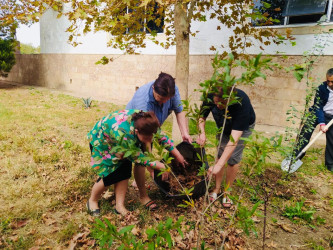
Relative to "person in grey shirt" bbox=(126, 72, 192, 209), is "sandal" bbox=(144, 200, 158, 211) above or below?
below

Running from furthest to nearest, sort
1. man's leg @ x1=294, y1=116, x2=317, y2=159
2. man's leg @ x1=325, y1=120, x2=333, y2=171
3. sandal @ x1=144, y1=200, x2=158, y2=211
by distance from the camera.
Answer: man's leg @ x1=325, y1=120, x2=333, y2=171
man's leg @ x1=294, y1=116, x2=317, y2=159
sandal @ x1=144, y1=200, x2=158, y2=211

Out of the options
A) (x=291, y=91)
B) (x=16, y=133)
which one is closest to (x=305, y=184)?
(x=291, y=91)

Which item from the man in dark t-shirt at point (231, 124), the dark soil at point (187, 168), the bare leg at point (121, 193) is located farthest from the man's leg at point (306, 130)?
the bare leg at point (121, 193)

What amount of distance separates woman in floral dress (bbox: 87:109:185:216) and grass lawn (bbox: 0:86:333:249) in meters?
0.27

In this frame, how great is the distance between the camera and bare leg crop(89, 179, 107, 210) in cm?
265

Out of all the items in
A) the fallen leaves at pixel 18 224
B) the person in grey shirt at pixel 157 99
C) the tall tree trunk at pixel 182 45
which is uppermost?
the tall tree trunk at pixel 182 45

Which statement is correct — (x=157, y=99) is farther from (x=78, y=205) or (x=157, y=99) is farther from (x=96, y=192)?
(x=78, y=205)

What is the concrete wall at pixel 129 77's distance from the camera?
6.38m

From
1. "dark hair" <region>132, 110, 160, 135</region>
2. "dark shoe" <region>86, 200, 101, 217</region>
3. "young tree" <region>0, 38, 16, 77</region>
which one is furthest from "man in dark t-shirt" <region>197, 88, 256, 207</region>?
"young tree" <region>0, 38, 16, 77</region>

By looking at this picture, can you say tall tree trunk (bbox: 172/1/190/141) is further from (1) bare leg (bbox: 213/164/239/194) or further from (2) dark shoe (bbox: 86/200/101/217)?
(2) dark shoe (bbox: 86/200/101/217)

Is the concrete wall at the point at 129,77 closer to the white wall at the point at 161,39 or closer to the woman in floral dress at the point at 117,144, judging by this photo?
the white wall at the point at 161,39

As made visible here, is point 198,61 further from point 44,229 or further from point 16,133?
point 44,229

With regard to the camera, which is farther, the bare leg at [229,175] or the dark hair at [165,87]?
the bare leg at [229,175]

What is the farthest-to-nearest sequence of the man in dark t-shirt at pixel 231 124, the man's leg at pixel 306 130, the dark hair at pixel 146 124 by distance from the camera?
the man's leg at pixel 306 130
the man in dark t-shirt at pixel 231 124
the dark hair at pixel 146 124
